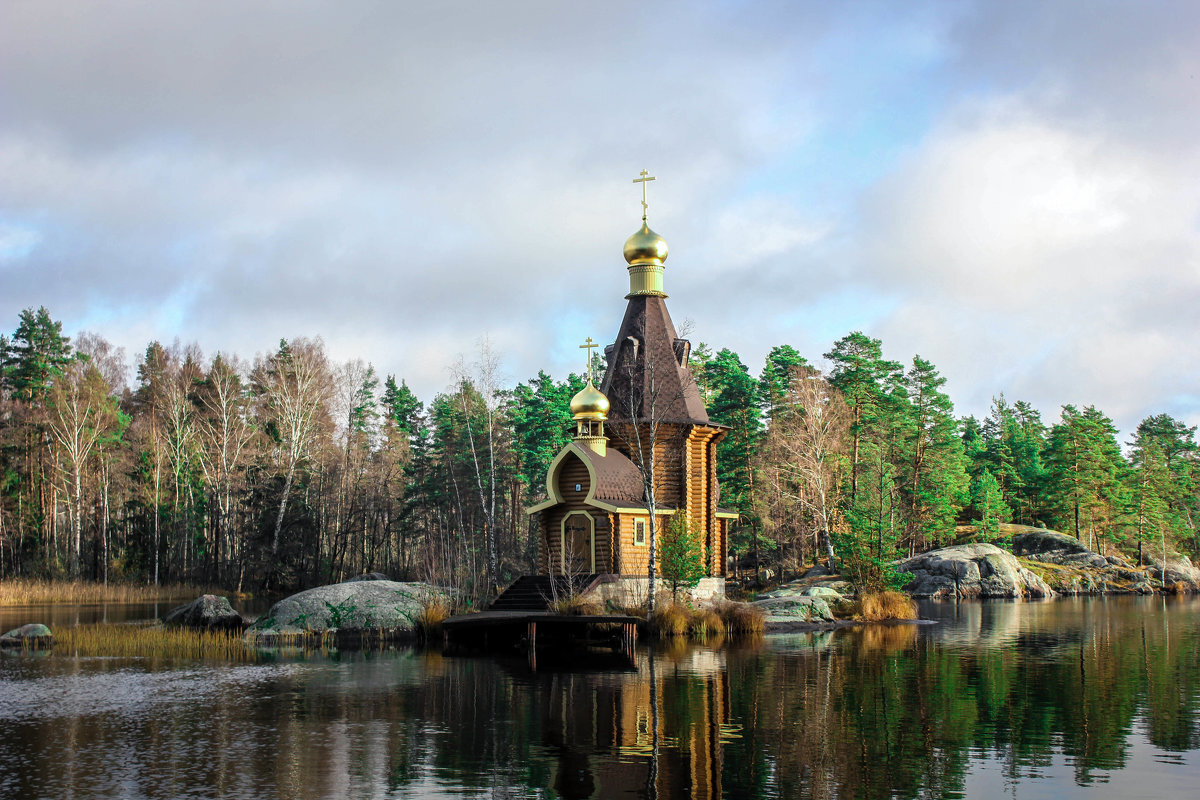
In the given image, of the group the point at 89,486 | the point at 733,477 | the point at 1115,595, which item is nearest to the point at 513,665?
the point at 733,477

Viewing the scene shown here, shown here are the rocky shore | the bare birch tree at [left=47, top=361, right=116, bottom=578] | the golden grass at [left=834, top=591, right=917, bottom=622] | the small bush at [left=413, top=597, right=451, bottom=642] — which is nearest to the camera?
the small bush at [left=413, top=597, right=451, bottom=642]

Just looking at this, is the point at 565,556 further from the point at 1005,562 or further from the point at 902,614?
the point at 1005,562

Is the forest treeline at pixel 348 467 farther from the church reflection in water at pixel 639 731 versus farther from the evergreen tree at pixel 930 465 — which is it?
the church reflection in water at pixel 639 731

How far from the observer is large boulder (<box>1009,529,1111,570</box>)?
182ft

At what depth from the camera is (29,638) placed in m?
24.9

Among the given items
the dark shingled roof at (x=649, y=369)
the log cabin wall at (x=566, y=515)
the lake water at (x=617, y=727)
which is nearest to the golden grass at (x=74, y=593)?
the log cabin wall at (x=566, y=515)

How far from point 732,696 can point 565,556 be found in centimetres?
1598

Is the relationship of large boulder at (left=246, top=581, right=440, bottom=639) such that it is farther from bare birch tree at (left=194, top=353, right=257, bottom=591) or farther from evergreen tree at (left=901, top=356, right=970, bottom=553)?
evergreen tree at (left=901, top=356, right=970, bottom=553)

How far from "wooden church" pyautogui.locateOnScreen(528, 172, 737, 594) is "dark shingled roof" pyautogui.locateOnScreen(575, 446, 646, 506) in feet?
0.14

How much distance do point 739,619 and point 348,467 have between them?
3268 cm

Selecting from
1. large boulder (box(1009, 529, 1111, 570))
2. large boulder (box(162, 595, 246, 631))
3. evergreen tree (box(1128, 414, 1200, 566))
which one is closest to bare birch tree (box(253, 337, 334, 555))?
large boulder (box(162, 595, 246, 631))

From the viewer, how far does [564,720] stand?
14.7 meters

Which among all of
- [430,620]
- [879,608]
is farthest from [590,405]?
[879,608]

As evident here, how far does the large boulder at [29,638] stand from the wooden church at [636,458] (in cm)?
1326
